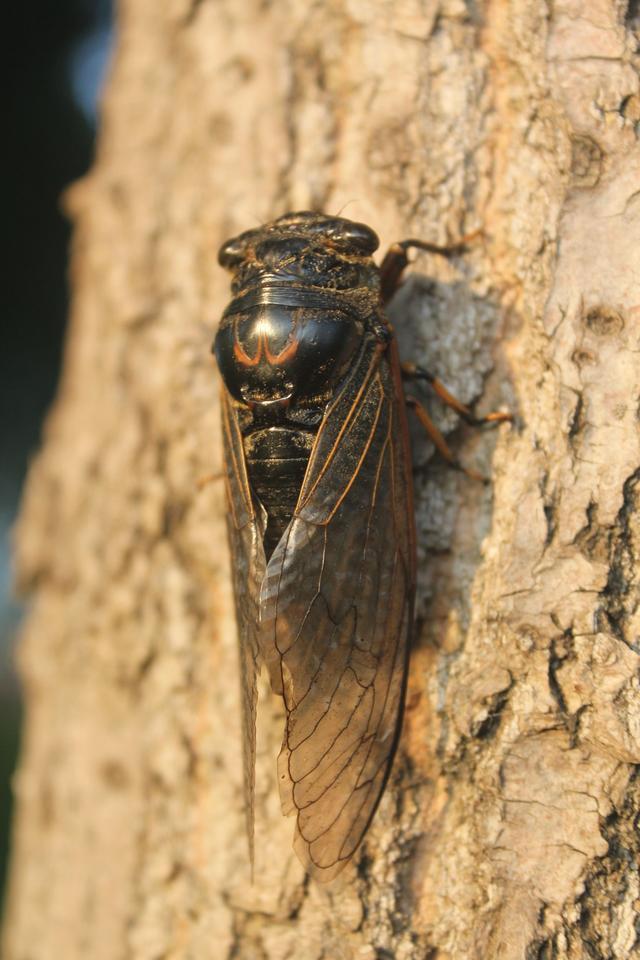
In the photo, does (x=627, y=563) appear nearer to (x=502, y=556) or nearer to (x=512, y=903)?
(x=502, y=556)

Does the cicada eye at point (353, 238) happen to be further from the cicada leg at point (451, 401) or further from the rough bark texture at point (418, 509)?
the cicada leg at point (451, 401)

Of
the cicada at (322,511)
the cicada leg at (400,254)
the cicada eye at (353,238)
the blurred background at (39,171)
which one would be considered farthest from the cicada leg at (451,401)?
the blurred background at (39,171)

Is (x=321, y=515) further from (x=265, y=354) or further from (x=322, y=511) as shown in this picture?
(x=265, y=354)

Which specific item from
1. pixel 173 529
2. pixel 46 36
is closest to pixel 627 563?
pixel 173 529

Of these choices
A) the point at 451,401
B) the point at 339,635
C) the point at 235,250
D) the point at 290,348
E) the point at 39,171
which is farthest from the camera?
the point at 39,171

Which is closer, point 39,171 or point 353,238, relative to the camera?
point 353,238

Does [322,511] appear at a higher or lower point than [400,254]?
Result: lower

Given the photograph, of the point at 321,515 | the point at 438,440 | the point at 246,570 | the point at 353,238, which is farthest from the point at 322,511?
the point at 353,238
